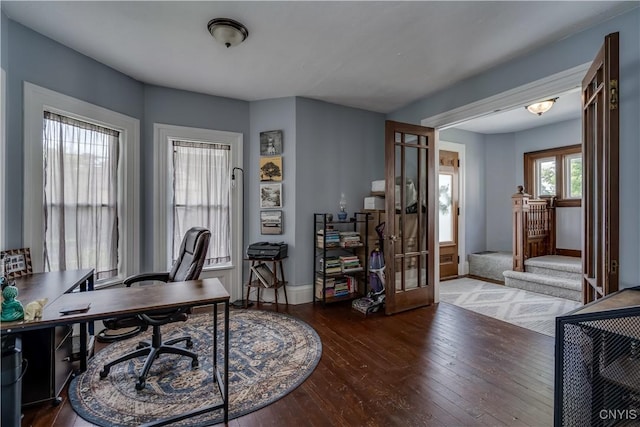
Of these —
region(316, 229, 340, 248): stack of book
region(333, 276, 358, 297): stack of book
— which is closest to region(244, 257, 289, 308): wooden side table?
region(316, 229, 340, 248): stack of book

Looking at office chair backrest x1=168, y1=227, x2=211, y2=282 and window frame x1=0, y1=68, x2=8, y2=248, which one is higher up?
window frame x1=0, y1=68, x2=8, y2=248

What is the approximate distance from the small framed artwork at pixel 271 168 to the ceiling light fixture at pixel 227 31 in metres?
1.62

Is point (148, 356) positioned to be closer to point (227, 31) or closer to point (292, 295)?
point (292, 295)

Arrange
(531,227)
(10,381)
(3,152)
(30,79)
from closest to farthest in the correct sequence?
(10,381) → (3,152) → (30,79) → (531,227)

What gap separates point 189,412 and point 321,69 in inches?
122

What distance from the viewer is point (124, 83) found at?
3191 mm

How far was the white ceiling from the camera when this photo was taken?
2.10 m

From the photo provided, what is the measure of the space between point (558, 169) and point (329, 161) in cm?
412

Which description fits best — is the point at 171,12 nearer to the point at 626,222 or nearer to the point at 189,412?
the point at 189,412

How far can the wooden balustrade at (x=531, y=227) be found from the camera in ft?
15.4

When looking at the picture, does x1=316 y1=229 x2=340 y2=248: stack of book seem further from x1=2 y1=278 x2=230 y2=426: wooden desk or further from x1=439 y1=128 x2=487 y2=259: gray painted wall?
x1=439 y1=128 x2=487 y2=259: gray painted wall

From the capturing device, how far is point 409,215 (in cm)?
369

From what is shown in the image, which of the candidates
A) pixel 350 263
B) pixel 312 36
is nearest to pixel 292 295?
pixel 350 263

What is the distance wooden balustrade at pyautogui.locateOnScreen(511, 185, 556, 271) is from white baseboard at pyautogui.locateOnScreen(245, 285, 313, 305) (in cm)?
341
